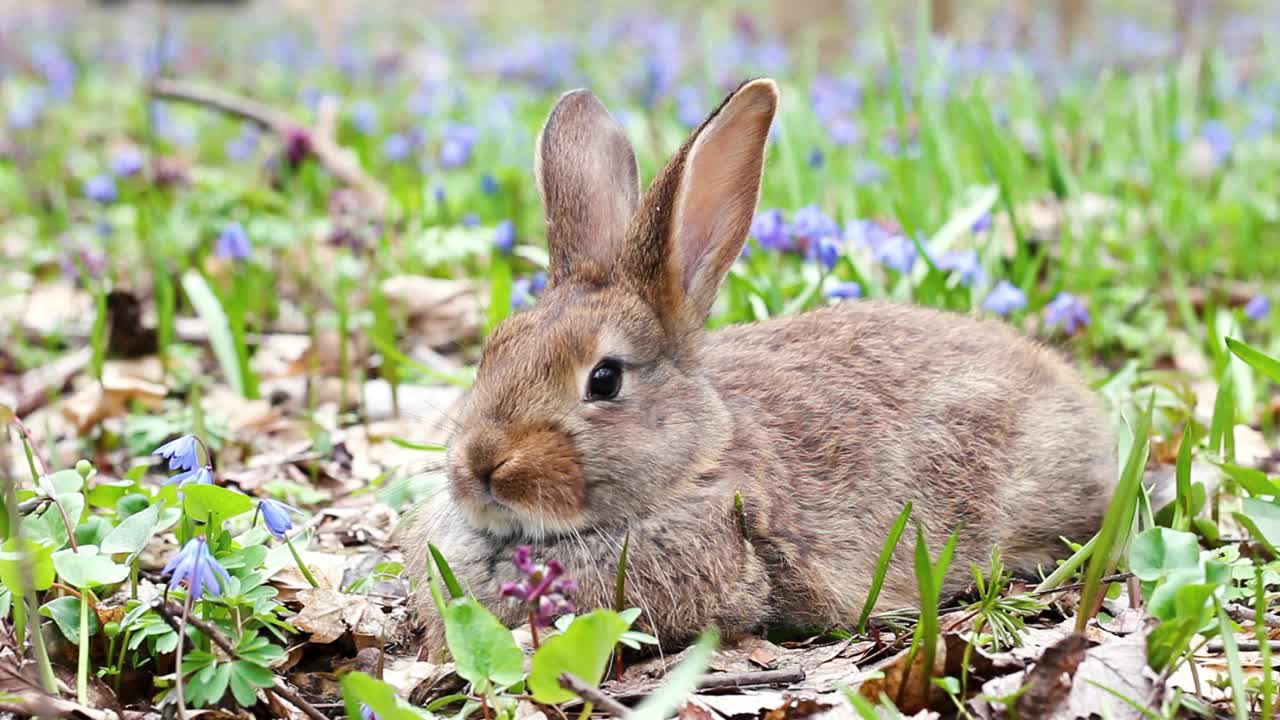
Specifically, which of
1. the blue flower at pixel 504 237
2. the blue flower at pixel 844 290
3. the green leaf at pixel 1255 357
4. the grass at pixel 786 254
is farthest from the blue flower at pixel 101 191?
the green leaf at pixel 1255 357

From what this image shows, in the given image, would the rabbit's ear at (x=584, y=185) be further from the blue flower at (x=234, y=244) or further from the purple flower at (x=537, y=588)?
the blue flower at (x=234, y=244)

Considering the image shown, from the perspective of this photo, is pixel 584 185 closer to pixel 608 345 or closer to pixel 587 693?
pixel 608 345

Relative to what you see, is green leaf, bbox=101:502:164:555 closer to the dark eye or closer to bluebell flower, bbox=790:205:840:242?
the dark eye

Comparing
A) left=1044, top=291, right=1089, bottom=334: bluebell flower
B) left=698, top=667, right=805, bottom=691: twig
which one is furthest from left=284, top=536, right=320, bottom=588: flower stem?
left=1044, top=291, right=1089, bottom=334: bluebell flower

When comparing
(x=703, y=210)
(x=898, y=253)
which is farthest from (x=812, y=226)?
(x=703, y=210)

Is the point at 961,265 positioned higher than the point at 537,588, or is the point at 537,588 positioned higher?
the point at 961,265

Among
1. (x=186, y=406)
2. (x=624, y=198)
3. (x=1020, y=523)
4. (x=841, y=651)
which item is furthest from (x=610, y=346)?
(x=186, y=406)
